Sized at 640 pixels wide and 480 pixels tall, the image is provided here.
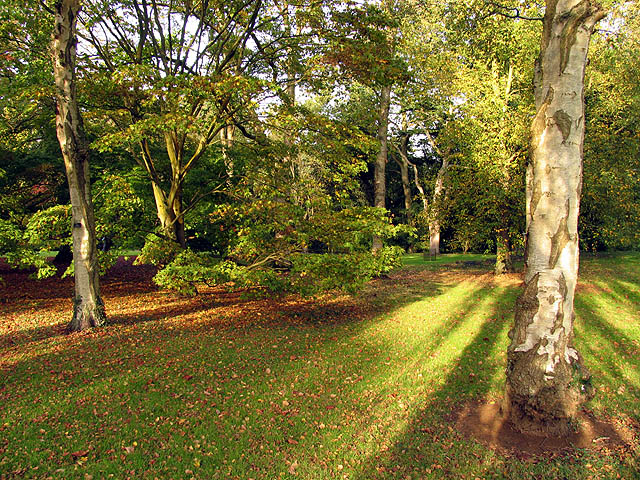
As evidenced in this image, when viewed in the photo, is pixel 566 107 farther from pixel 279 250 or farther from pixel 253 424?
pixel 279 250

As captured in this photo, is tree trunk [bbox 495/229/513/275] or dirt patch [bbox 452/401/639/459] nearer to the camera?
dirt patch [bbox 452/401/639/459]

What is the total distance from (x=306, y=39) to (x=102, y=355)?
9.55m

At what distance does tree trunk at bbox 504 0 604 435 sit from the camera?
4859 millimetres

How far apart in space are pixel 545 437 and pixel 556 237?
2372mm

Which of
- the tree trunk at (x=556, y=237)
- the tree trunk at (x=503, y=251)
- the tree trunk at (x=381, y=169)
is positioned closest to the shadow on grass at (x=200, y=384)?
the tree trunk at (x=556, y=237)

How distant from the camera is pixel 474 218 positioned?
18.8 meters

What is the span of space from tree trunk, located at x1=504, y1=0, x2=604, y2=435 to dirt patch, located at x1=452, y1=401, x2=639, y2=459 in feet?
0.47

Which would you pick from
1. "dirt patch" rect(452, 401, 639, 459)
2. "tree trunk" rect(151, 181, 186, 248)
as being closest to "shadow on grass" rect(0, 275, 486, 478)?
"dirt patch" rect(452, 401, 639, 459)

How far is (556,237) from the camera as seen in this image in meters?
4.86

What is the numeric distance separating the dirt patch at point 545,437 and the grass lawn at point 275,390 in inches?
4.3

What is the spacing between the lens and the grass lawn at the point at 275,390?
461 cm

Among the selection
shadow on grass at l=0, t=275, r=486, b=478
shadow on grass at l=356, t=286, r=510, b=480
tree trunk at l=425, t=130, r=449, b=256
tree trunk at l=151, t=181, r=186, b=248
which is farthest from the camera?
tree trunk at l=425, t=130, r=449, b=256

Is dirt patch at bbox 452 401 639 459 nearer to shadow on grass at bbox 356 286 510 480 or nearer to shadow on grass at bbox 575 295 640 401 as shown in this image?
shadow on grass at bbox 356 286 510 480

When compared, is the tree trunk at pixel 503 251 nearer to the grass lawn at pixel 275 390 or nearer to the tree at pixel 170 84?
the grass lawn at pixel 275 390
